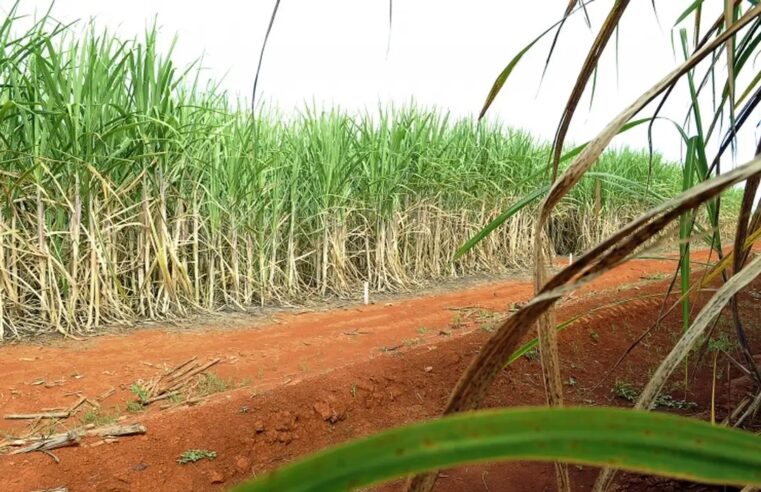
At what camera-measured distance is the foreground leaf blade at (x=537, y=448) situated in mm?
229

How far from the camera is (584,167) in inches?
20.1

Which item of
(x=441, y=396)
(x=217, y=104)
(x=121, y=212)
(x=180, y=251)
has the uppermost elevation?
(x=217, y=104)

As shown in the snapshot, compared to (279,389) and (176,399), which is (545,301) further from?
(176,399)

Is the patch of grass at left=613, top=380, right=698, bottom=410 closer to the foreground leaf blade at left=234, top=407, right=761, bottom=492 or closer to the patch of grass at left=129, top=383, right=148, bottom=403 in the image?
the foreground leaf blade at left=234, top=407, right=761, bottom=492

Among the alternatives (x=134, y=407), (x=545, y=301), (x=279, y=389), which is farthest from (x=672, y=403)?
(x=134, y=407)

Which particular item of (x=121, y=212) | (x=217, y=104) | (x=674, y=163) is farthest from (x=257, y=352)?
(x=674, y=163)

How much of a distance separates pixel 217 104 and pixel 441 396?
4.20 meters

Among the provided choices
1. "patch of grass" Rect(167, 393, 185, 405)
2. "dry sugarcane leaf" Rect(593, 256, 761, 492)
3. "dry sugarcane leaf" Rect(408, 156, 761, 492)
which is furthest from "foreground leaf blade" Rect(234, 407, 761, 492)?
"patch of grass" Rect(167, 393, 185, 405)

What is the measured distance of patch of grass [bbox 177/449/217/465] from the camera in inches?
77.7

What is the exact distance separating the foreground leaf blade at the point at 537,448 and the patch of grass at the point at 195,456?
76.1 inches

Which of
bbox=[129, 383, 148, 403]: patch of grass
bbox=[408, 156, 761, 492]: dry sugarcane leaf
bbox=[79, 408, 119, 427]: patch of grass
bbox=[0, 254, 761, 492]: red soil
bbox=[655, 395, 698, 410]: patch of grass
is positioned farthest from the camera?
bbox=[129, 383, 148, 403]: patch of grass

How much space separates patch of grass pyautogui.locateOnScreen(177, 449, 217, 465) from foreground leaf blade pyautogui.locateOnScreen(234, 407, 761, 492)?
1.93m

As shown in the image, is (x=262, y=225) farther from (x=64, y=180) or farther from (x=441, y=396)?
(x=441, y=396)

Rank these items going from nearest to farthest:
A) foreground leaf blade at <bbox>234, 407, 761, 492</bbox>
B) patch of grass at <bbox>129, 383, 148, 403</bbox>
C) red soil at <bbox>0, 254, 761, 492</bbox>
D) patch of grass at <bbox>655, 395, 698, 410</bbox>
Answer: foreground leaf blade at <bbox>234, 407, 761, 492</bbox>
red soil at <bbox>0, 254, 761, 492</bbox>
patch of grass at <bbox>655, 395, 698, 410</bbox>
patch of grass at <bbox>129, 383, 148, 403</bbox>
